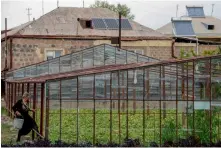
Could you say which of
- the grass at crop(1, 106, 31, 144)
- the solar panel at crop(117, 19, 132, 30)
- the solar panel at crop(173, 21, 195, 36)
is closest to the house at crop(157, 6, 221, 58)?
the solar panel at crop(173, 21, 195, 36)

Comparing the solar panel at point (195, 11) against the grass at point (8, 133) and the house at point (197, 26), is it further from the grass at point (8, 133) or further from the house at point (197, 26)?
the grass at point (8, 133)

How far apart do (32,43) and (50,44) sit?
1.07m

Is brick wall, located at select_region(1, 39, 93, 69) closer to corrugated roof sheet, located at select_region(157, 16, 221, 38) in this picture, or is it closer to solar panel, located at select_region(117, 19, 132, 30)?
solar panel, located at select_region(117, 19, 132, 30)

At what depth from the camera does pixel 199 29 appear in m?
51.3

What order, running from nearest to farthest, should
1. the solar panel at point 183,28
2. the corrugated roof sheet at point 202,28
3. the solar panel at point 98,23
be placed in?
the solar panel at point 98,23, the solar panel at point 183,28, the corrugated roof sheet at point 202,28

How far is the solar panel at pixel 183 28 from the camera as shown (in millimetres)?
46166

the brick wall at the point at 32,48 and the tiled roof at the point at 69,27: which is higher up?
the tiled roof at the point at 69,27

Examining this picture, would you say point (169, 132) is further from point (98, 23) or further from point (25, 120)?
point (98, 23)

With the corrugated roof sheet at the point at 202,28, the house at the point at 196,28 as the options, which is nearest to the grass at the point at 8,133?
the house at the point at 196,28

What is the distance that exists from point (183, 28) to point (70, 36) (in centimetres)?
1481

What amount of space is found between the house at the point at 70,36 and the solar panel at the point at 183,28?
8797 mm

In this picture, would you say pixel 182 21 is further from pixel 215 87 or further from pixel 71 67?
pixel 215 87

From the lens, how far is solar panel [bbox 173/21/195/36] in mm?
46166

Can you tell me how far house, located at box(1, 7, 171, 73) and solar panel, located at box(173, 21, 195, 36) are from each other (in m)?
8.80
